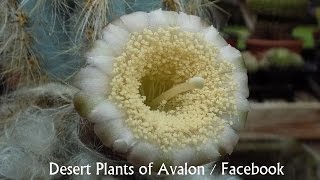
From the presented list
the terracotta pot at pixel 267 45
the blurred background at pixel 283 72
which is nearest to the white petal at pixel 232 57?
the blurred background at pixel 283 72

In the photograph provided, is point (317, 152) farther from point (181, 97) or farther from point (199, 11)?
Result: point (181, 97)

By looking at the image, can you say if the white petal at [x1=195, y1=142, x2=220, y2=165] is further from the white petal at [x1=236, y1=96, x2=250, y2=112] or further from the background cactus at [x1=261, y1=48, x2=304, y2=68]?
the background cactus at [x1=261, y1=48, x2=304, y2=68]

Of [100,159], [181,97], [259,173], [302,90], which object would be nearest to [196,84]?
[181,97]

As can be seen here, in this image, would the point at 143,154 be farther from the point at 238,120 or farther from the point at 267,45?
the point at 267,45

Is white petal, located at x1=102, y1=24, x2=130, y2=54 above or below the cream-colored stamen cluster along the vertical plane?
above

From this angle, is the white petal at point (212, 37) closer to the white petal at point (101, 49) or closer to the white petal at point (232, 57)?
the white petal at point (232, 57)

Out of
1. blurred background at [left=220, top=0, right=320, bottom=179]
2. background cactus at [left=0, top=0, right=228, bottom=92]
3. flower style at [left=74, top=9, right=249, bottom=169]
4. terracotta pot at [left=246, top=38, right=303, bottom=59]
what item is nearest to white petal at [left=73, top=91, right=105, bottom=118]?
flower style at [left=74, top=9, right=249, bottom=169]
